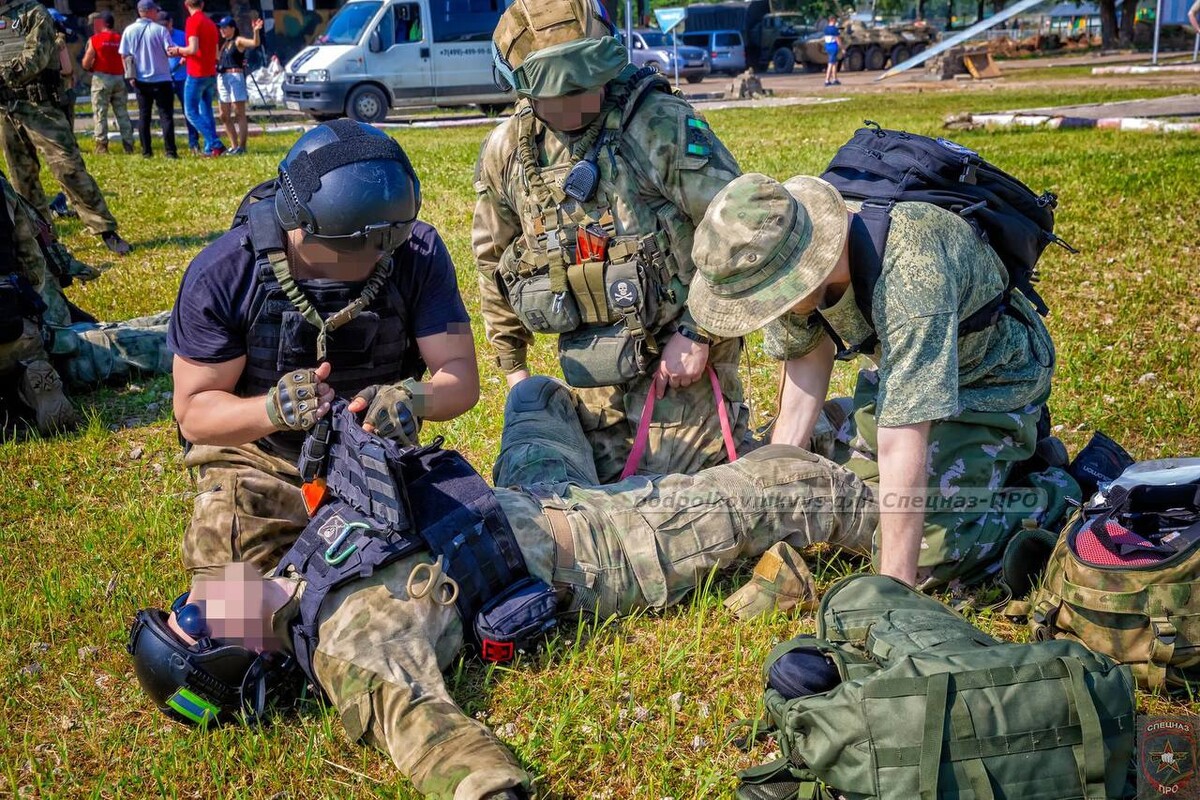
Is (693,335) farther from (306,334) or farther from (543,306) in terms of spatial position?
(306,334)

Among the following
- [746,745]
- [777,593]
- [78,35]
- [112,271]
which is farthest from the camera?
[78,35]

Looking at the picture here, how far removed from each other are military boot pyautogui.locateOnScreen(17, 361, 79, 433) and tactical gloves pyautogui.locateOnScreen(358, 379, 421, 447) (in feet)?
10.1

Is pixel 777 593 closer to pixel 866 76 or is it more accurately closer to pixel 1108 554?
pixel 1108 554

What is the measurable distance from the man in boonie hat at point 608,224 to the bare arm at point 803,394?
525 millimetres

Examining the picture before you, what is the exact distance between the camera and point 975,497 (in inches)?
149

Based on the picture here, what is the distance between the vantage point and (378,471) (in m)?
3.26

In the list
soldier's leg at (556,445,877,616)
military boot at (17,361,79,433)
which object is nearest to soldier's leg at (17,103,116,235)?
military boot at (17,361,79,433)

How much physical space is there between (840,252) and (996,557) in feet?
4.47

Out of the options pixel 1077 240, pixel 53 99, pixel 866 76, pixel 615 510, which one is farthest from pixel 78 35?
pixel 615 510

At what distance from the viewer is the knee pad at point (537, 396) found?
467cm

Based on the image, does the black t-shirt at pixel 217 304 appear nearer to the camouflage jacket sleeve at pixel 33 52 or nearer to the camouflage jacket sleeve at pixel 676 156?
the camouflage jacket sleeve at pixel 676 156

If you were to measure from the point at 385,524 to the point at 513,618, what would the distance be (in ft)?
1.62

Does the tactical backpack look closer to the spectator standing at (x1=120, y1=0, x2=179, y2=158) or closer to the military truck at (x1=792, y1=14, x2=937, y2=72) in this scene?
the spectator standing at (x1=120, y1=0, x2=179, y2=158)

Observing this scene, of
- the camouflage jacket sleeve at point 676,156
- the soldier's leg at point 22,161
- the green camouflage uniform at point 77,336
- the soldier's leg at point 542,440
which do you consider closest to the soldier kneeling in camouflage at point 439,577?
the soldier's leg at point 542,440
